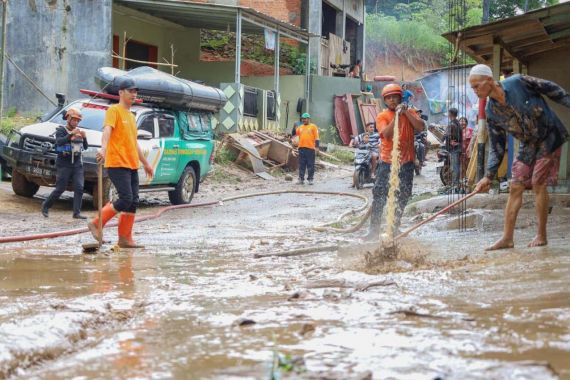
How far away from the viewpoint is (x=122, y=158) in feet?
27.8

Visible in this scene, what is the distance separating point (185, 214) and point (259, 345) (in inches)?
406

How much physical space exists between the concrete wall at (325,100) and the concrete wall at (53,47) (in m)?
10.2

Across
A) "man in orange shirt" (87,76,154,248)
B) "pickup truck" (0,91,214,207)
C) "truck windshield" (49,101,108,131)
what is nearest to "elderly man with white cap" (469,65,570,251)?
"man in orange shirt" (87,76,154,248)

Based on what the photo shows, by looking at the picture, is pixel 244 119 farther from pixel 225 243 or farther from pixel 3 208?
pixel 225 243

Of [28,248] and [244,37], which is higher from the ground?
[244,37]

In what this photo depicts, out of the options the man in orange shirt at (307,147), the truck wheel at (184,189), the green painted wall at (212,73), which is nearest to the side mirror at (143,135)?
the truck wheel at (184,189)

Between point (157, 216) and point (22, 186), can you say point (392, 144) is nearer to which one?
point (157, 216)

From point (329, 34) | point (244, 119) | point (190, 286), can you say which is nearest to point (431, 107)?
point (329, 34)

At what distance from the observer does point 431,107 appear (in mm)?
36156

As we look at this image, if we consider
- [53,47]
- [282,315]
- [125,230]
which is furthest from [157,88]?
[282,315]

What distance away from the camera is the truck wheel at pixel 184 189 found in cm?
1553

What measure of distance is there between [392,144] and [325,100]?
859 inches

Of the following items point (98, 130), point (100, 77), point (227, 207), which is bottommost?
point (227, 207)

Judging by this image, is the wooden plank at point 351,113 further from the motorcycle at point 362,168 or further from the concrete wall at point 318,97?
the motorcycle at point 362,168
